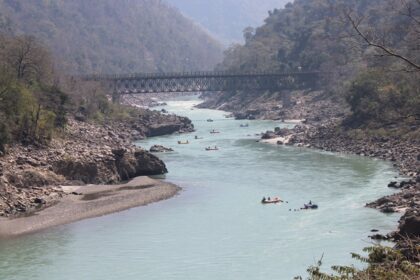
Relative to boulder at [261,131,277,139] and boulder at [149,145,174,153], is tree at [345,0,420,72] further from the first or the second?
boulder at [261,131,277,139]

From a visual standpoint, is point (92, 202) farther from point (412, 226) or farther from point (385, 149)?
point (385, 149)

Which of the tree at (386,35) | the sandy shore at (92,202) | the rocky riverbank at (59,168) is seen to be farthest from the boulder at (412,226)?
the rocky riverbank at (59,168)

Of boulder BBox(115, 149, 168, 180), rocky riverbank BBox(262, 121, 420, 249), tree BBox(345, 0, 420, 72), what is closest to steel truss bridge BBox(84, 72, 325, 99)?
rocky riverbank BBox(262, 121, 420, 249)

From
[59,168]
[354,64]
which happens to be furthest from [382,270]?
[354,64]

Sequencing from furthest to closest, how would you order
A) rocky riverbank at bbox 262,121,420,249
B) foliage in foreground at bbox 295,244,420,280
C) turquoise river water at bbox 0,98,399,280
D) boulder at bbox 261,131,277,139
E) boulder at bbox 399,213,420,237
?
boulder at bbox 261,131,277,139
rocky riverbank at bbox 262,121,420,249
turquoise river water at bbox 0,98,399,280
boulder at bbox 399,213,420,237
foliage in foreground at bbox 295,244,420,280

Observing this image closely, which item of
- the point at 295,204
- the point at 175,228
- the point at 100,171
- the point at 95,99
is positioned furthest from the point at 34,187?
the point at 95,99
